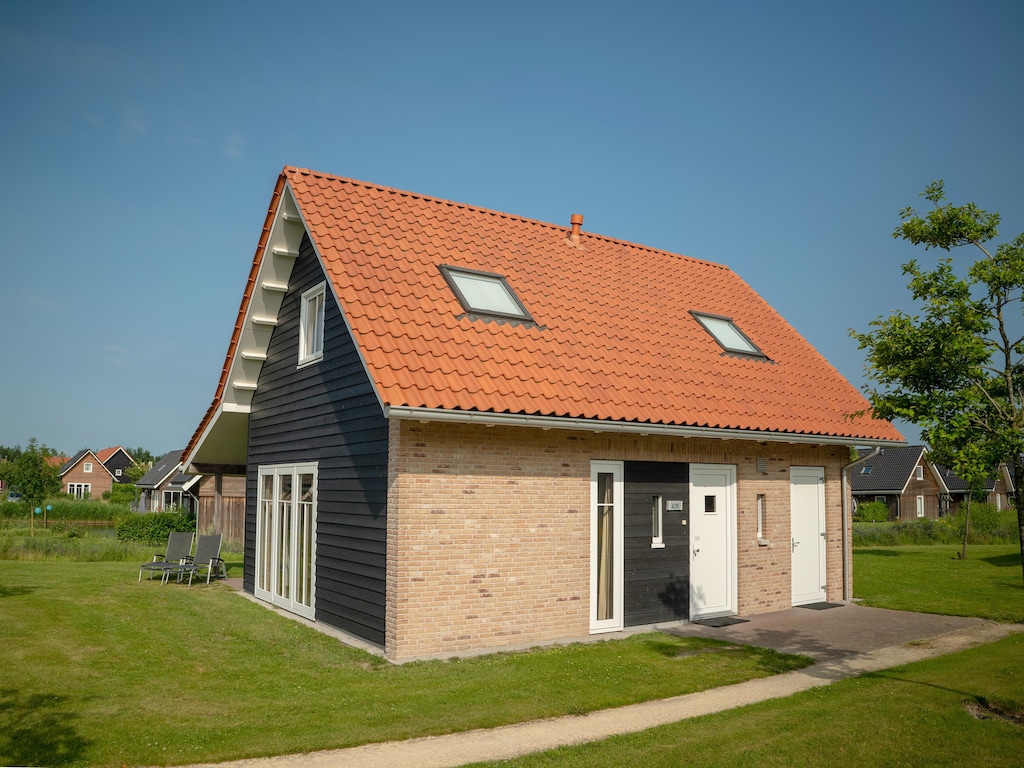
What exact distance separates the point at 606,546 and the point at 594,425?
6.79ft

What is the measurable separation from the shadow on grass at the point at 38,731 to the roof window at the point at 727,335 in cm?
1199

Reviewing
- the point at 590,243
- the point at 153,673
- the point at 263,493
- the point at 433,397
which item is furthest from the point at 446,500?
the point at 590,243

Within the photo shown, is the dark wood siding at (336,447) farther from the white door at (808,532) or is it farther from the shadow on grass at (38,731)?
the white door at (808,532)

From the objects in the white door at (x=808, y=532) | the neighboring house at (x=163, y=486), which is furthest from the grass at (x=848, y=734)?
the neighboring house at (x=163, y=486)

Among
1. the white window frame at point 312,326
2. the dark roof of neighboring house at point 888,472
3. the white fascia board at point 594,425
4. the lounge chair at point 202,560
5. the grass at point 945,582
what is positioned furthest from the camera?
the dark roof of neighboring house at point 888,472

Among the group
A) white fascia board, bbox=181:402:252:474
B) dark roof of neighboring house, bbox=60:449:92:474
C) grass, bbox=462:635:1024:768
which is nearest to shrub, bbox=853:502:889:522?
white fascia board, bbox=181:402:252:474

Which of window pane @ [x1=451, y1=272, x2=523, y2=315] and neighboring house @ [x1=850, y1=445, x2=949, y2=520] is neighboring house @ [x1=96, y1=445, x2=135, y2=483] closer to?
neighboring house @ [x1=850, y1=445, x2=949, y2=520]

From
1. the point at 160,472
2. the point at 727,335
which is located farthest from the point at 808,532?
the point at 160,472

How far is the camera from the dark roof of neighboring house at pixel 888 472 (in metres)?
58.1

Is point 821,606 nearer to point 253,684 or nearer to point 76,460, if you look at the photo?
point 253,684

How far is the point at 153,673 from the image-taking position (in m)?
9.47

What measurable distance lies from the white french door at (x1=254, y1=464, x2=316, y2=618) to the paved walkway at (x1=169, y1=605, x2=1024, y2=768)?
6.05 m

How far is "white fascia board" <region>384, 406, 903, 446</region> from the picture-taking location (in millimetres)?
10047

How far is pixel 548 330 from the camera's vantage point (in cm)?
1291
